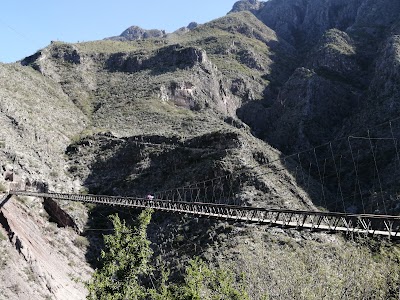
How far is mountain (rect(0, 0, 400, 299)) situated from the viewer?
35.9m

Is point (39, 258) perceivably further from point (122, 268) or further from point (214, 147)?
point (214, 147)

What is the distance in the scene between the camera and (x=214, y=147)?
60438 mm

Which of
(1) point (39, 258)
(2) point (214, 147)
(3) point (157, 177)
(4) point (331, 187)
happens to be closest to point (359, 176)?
(4) point (331, 187)

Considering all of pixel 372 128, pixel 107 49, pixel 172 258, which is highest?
pixel 107 49

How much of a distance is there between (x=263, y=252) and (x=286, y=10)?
6805 inches

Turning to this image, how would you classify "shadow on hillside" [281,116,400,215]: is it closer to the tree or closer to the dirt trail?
the dirt trail

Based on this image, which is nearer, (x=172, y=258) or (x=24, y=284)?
(x=24, y=284)

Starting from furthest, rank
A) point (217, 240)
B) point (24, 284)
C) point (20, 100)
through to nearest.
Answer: point (20, 100) → point (217, 240) → point (24, 284)

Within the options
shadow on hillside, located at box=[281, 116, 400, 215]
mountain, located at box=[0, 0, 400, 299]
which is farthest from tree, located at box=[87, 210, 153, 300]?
shadow on hillside, located at box=[281, 116, 400, 215]

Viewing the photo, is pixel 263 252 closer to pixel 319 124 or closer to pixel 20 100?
pixel 20 100

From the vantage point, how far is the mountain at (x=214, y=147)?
35.9 meters

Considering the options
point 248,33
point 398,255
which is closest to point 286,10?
point 248,33

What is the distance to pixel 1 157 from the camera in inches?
1964

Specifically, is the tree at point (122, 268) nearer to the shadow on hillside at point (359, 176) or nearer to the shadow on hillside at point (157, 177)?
the shadow on hillside at point (157, 177)
